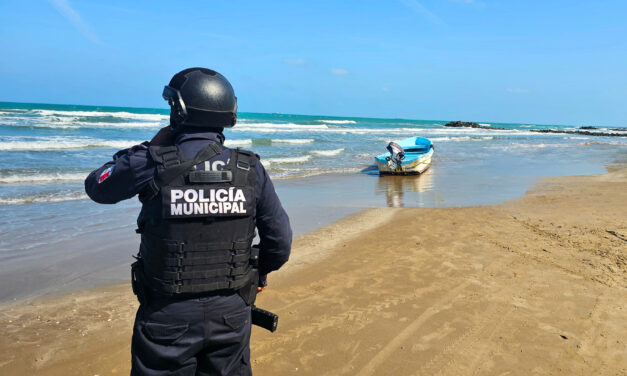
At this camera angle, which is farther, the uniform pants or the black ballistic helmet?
the black ballistic helmet

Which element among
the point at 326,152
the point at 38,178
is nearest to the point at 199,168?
the point at 38,178

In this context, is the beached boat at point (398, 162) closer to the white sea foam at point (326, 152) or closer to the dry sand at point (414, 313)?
the white sea foam at point (326, 152)

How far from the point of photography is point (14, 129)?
28.4m

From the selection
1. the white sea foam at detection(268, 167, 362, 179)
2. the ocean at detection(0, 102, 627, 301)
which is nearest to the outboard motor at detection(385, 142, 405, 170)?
the ocean at detection(0, 102, 627, 301)

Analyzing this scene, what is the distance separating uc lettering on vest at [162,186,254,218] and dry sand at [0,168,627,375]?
1.93 meters

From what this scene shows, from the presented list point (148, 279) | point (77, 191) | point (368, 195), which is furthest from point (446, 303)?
point (77, 191)

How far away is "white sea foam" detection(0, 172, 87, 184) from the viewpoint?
11695 mm

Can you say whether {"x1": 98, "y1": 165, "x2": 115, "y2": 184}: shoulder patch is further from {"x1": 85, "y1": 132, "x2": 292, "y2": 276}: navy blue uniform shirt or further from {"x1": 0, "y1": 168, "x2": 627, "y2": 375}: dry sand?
{"x1": 0, "y1": 168, "x2": 627, "y2": 375}: dry sand

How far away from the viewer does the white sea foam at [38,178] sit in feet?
38.4

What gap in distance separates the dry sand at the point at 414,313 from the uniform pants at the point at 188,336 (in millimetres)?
1473

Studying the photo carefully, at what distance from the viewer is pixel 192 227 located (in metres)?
1.87

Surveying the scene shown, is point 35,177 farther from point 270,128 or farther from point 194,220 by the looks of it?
point 270,128

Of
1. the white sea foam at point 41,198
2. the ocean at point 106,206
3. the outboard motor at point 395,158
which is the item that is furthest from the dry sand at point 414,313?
the outboard motor at point 395,158

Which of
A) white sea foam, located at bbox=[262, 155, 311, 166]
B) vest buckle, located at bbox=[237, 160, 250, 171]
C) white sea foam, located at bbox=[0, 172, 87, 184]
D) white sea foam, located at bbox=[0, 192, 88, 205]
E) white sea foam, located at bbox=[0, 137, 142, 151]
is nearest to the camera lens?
vest buckle, located at bbox=[237, 160, 250, 171]
